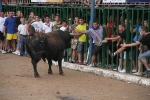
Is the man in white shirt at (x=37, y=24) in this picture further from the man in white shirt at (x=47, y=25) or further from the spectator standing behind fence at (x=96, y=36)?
the spectator standing behind fence at (x=96, y=36)

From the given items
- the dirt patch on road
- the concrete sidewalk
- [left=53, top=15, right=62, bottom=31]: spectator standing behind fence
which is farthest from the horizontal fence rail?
the dirt patch on road

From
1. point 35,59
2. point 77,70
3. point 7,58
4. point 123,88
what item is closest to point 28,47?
point 35,59

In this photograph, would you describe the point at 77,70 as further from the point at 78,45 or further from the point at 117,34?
the point at 117,34

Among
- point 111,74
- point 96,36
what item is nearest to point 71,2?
point 96,36

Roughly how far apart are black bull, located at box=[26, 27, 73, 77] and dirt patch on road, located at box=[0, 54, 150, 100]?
1.77 ft

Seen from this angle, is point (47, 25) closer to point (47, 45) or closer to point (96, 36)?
point (96, 36)

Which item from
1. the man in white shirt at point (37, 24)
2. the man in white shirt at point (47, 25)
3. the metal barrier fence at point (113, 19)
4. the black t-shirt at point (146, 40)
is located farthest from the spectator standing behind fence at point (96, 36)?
the man in white shirt at point (37, 24)

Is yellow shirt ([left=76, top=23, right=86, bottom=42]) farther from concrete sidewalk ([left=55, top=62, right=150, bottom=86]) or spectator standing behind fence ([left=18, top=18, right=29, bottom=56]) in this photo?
spectator standing behind fence ([left=18, top=18, right=29, bottom=56])

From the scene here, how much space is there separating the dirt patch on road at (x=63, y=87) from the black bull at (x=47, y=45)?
54cm

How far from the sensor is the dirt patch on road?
12096 mm

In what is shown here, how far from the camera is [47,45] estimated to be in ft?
50.9

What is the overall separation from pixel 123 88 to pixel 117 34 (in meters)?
2.72

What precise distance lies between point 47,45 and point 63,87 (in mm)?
2474

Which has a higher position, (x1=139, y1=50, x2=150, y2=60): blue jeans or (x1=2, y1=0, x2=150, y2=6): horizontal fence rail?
(x1=2, y1=0, x2=150, y2=6): horizontal fence rail
